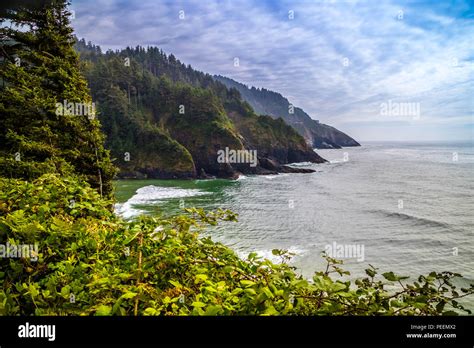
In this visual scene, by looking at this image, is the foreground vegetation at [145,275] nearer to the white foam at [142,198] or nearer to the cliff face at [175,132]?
the white foam at [142,198]

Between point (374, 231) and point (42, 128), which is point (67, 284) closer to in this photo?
point (42, 128)

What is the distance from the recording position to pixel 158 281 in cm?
186

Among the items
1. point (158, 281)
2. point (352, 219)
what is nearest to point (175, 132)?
point (352, 219)

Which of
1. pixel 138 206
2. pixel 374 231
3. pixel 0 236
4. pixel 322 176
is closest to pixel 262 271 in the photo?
pixel 0 236

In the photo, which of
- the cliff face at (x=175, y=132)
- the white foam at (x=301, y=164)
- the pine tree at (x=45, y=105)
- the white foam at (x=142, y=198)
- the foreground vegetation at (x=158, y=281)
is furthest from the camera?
the white foam at (x=301, y=164)

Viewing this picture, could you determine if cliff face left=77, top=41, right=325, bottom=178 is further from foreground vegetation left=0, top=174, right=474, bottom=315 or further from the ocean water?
foreground vegetation left=0, top=174, right=474, bottom=315

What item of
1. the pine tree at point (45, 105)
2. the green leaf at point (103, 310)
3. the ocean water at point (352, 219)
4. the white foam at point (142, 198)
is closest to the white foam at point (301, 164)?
the ocean water at point (352, 219)

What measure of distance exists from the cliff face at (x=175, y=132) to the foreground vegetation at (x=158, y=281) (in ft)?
179

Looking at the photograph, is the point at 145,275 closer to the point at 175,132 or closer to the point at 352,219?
the point at 352,219

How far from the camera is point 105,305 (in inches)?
60.5

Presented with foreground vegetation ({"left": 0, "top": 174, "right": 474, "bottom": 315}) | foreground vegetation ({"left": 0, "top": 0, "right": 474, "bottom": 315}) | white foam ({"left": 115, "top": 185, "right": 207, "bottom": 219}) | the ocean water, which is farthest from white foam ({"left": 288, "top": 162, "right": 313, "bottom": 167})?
foreground vegetation ({"left": 0, "top": 174, "right": 474, "bottom": 315})

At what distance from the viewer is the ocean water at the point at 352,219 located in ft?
59.6

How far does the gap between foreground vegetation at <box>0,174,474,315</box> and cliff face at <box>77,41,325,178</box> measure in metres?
54.4

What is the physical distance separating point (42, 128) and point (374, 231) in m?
24.1
